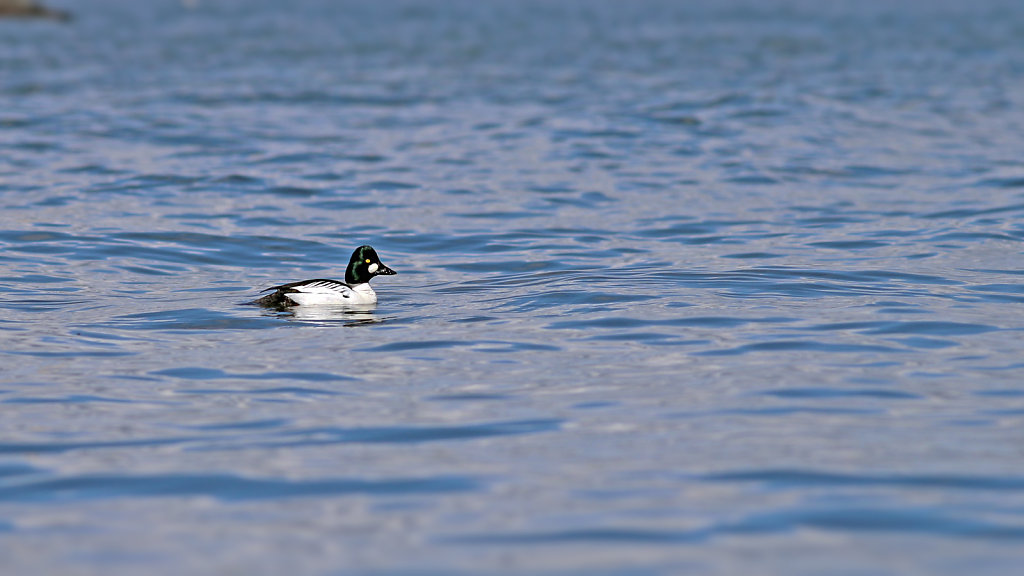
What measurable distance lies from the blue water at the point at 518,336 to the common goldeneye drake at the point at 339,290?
0.19 meters

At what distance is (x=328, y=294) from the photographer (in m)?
13.4

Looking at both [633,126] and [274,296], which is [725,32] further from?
[274,296]

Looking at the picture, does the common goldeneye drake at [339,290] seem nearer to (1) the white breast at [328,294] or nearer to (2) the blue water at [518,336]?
(1) the white breast at [328,294]

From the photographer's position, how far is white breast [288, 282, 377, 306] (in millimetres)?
13258

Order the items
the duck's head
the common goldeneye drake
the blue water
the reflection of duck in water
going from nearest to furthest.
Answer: the blue water → the common goldeneye drake → the duck's head → the reflection of duck in water

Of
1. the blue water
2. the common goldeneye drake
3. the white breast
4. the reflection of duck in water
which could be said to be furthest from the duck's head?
the reflection of duck in water

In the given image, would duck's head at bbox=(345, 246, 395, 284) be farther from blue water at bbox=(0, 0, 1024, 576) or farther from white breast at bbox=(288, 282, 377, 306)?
blue water at bbox=(0, 0, 1024, 576)

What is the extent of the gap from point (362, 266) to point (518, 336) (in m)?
2.50

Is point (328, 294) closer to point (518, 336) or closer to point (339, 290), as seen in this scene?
point (339, 290)

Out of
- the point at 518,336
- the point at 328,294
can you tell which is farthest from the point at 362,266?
the point at 518,336

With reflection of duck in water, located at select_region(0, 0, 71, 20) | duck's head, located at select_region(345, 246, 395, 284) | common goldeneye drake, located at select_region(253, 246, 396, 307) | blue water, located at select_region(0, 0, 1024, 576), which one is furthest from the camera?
reflection of duck in water, located at select_region(0, 0, 71, 20)

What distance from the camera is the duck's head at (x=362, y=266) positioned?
13.8 m

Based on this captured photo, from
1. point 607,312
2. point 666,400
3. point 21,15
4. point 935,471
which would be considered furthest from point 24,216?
point 21,15

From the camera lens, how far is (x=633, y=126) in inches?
1107
